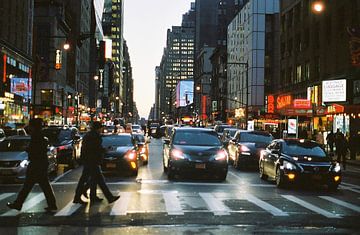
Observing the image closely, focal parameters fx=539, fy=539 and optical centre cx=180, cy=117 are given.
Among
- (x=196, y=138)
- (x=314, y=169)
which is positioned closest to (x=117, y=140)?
(x=196, y=138)

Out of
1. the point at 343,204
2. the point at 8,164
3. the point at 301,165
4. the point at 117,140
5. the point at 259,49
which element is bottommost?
the point at 343,204

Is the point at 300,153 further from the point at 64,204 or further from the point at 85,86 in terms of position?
the point at 85,86

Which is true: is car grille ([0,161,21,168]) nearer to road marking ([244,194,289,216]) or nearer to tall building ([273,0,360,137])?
road marking ([244,194,289,216])

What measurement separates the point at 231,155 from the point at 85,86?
103397 mm

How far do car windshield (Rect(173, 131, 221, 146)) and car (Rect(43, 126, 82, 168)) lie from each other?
5.80m

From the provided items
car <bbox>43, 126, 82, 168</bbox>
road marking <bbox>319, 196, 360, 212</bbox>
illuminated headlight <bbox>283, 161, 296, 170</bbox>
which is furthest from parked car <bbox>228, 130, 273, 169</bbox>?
road marking <bbox>319, 196, 360, 212</bbox>

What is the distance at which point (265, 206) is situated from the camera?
40.6ft

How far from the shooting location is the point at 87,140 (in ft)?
40.1

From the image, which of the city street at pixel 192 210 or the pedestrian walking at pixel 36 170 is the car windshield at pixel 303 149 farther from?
the pedestrian walking at pixel 36 170

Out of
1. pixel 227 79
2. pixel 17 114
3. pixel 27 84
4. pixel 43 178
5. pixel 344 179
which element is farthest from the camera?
pixel 227 79

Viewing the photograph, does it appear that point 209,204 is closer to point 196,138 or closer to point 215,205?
point 215,205

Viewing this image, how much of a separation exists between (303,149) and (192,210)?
7.20 metres

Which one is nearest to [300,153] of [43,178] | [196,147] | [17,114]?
[196,147]

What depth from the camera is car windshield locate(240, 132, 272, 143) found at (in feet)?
81.4
